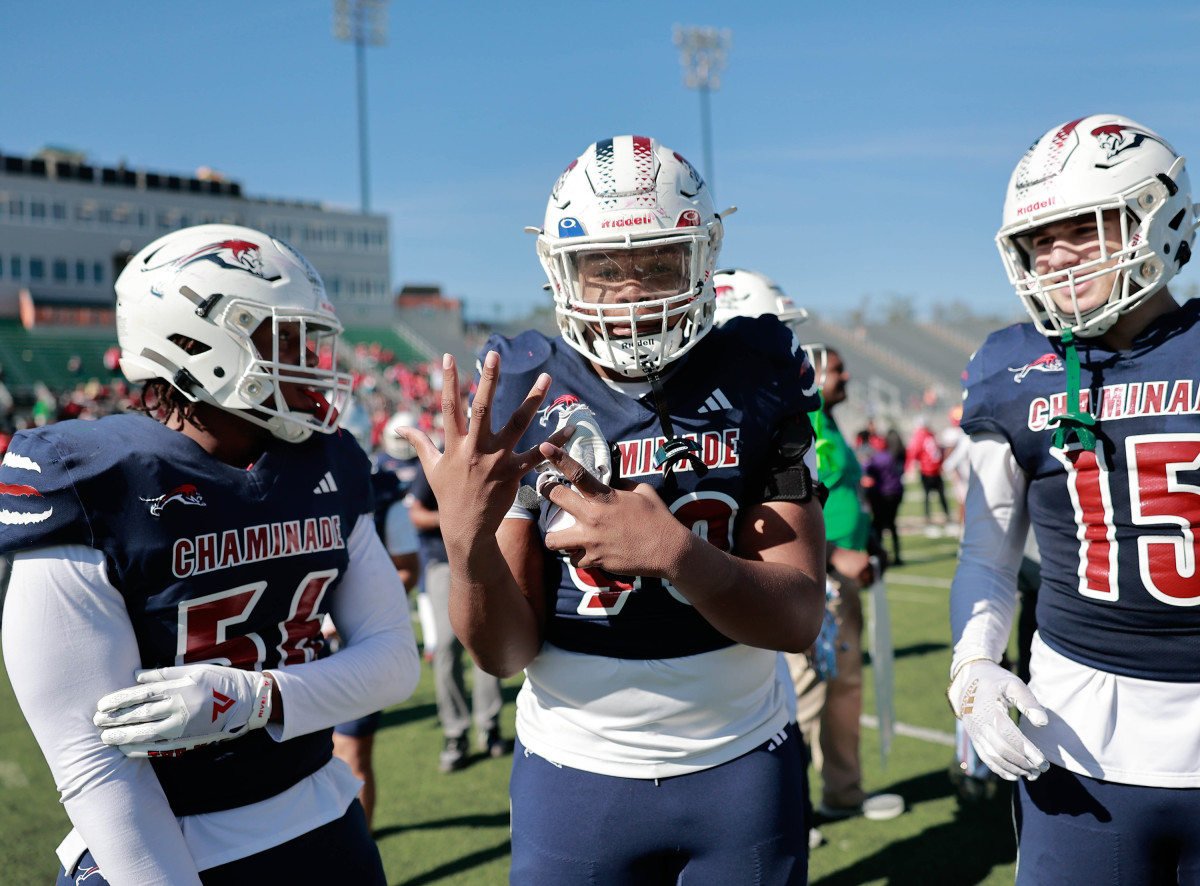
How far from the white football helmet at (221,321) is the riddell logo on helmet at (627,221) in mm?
668

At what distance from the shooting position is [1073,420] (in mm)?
1985

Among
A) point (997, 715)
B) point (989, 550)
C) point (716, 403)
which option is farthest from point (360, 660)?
point (989, 550)

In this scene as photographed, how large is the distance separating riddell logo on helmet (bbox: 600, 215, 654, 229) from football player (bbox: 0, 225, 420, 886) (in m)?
0.67

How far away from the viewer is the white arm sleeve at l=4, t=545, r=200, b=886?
1.58m

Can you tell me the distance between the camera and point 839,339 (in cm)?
3934

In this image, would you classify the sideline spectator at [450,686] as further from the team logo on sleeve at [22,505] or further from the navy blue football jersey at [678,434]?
the team logo on sleeve at [22,505]

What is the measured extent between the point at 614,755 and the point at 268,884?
70cm

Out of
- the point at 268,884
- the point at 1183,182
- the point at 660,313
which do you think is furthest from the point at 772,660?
the point at 1183,182

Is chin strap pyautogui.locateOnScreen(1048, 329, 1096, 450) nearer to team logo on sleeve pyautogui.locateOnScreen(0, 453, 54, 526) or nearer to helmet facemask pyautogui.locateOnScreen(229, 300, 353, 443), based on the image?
helmet facemask pyautogui.locateOnScreen(229, 300, 353, 443)

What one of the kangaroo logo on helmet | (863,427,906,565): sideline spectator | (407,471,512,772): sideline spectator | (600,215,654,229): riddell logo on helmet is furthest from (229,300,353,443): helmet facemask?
(863,427,906,565): sideline spectator

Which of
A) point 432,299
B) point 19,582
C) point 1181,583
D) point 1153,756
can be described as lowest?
point 1153,756

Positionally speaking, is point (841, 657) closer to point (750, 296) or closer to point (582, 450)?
point (750, 296)

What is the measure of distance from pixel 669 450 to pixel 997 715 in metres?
A: 0.94

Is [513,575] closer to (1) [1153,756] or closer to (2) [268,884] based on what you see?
(2) [268,884]
